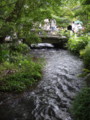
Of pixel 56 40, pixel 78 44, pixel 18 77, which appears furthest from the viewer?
pixel 56 40

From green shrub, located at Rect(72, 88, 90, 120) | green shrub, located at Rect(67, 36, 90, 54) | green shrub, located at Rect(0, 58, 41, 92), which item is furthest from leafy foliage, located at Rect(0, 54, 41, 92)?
green shrub, located at Rect(67, 36, 90, 54)

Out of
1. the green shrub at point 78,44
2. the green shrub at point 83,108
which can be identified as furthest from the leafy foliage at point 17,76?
the green shrub at point 78,44

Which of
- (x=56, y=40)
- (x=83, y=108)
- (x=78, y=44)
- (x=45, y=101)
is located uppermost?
(x=56, y=40)

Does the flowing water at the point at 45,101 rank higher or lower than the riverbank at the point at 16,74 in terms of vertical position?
lower

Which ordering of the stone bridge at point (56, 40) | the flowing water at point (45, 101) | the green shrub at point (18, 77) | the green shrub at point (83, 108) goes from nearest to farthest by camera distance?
the green shrub at point (83, 108)
the flowing water at point (45, 101)
the green shrub at point (18, 77)
the stone bridge at point (56, 40)

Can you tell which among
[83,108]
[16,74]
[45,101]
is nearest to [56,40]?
[16,74]

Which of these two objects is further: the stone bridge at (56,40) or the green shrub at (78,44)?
the stone bridge at (56,40)

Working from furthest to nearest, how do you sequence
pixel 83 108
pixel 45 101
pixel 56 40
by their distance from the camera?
pixel 56 40
pixel 45 101
pixel 83 108

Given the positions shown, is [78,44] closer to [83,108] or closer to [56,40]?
[56,40]

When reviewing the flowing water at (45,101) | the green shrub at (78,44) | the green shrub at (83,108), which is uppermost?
the green shrub at (78,44)

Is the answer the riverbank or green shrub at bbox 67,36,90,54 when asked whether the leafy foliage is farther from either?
green shrub at bbox 67,36,90,54

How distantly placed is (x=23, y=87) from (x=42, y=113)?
73.8 inches

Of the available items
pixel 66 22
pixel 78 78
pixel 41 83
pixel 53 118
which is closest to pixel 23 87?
pixel 41 83

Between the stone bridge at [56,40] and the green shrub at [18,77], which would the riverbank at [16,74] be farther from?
the stone bridge at [56,40]
